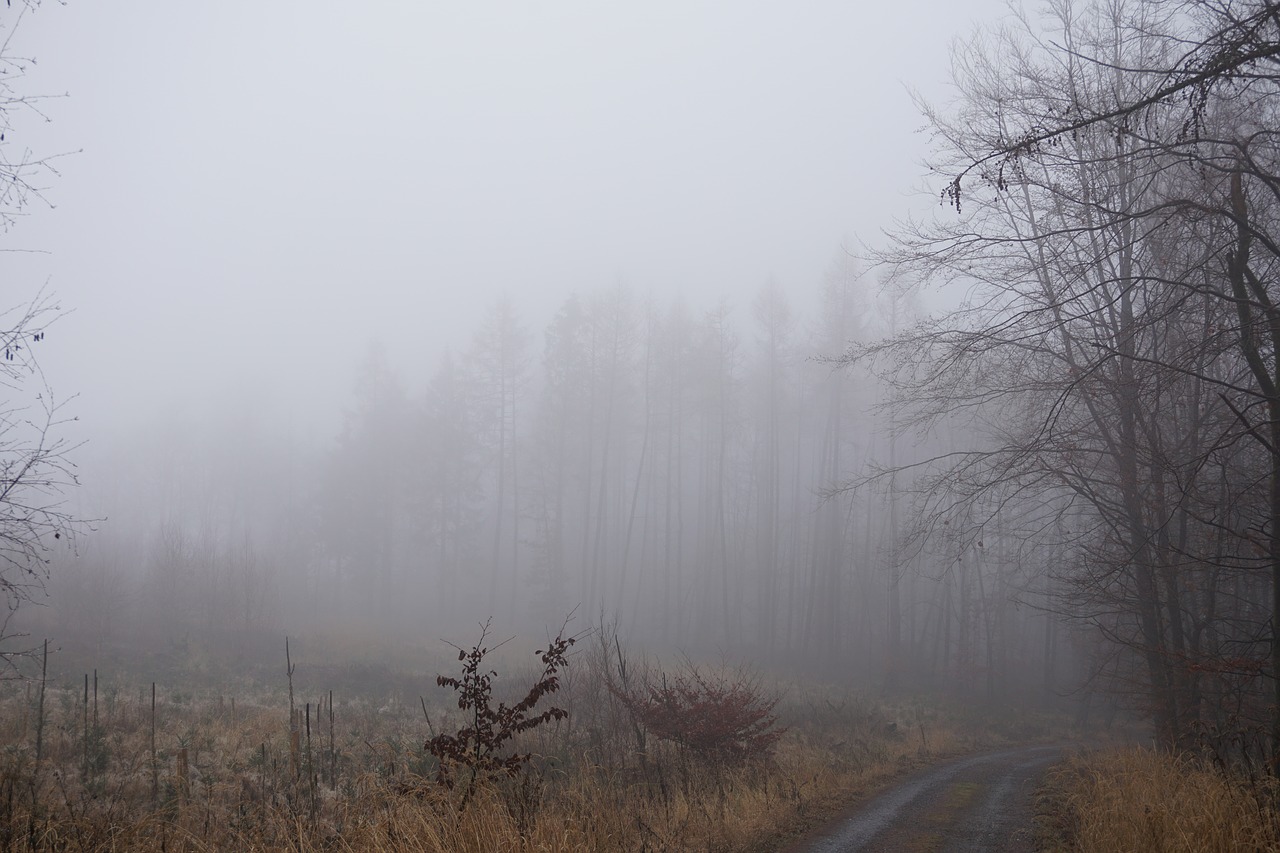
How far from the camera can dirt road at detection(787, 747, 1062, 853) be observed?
22.8 feet

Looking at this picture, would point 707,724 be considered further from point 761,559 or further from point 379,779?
point 761,559

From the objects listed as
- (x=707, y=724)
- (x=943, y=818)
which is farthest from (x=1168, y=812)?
(x=707, y=724)

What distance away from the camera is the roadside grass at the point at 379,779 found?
5.08 m

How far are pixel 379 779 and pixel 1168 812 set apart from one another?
24.4ft

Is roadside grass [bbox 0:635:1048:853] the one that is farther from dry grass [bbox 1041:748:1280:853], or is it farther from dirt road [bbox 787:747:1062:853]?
dry grass [bbox 1041:748:1280:853]

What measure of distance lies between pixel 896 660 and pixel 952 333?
27942 millimetres

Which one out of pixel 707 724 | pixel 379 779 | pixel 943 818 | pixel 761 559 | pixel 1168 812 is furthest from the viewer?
pixel 761 559

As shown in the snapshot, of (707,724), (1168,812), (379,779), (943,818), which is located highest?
(1168,812)

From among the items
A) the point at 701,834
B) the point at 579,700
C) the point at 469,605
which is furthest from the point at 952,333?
the point at 469,605

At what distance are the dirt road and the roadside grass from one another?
21.5 inches

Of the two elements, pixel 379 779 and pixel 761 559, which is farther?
pixel 761 559

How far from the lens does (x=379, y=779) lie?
25.0 feet

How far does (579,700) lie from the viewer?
43.6ft

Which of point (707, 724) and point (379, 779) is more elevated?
point (379, 779)
